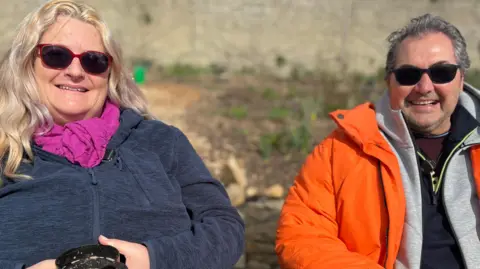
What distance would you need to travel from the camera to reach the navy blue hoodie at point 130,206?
6.45ft

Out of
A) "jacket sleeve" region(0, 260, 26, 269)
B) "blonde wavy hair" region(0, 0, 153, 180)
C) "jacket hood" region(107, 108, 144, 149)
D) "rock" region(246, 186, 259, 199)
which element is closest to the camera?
"jacket sleeve" region(0, 260, 26, 269)

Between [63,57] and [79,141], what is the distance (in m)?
0.32

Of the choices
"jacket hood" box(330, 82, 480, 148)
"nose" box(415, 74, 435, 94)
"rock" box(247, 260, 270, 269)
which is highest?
"nose" box(415, 74, 435, 94)

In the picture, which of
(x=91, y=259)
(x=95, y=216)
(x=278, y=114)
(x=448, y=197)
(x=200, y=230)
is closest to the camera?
(x=91, y=259)

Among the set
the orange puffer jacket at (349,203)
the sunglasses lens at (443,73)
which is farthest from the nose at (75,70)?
the sunglasses lens at (443,73)

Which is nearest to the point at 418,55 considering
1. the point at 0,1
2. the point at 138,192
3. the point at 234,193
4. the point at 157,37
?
the point at 138,192

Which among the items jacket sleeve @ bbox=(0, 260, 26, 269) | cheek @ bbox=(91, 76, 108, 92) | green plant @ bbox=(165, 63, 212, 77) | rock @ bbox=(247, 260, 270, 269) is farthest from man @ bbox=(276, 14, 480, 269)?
green plant @ bbox=(165, 63, 212, 77)

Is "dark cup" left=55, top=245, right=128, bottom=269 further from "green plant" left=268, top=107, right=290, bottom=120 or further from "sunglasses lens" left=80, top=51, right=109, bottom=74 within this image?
"green plant" left=268, top=107, right=290, bottom=120

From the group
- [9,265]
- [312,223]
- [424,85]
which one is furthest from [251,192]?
[9,265]

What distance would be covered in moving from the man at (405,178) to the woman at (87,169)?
0.44m

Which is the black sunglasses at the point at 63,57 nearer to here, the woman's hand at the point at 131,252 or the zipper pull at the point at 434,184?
the woman's hand at the point at 131,252

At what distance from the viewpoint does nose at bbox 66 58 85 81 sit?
2.18m

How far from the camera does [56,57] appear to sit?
2.17 meters

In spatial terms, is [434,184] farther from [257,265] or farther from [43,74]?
[43,74]
